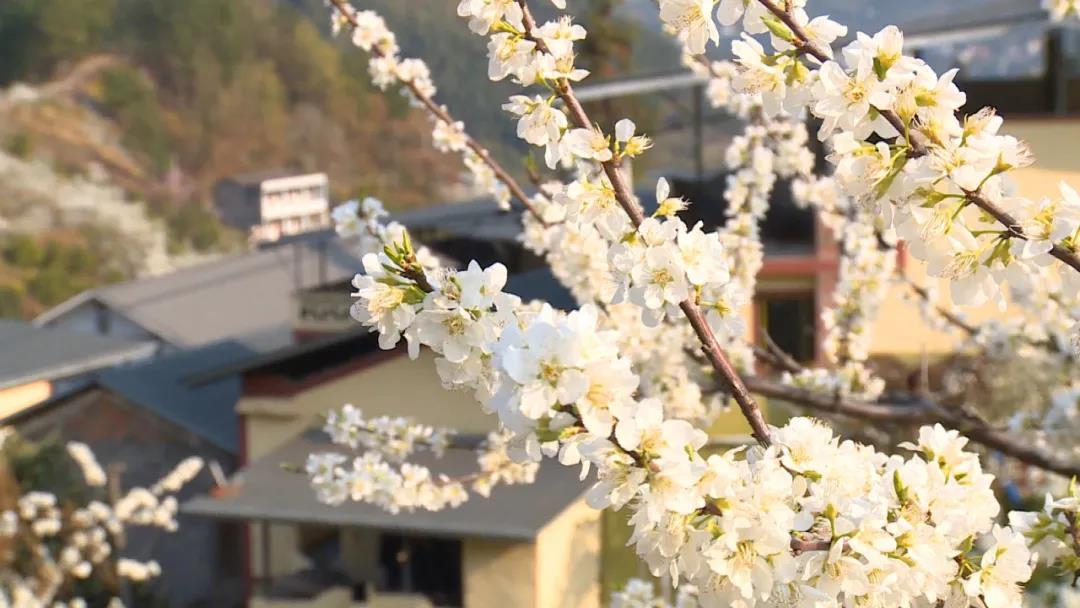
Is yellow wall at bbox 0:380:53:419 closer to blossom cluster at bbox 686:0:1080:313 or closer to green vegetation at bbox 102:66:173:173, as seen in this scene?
blossom cluster at bbox 686:0:1080:313

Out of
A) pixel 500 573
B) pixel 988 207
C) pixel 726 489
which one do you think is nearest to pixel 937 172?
pixel 988 207

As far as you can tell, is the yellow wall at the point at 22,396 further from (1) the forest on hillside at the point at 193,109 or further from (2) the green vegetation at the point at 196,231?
(2) the green vegetation at the point at 196,231

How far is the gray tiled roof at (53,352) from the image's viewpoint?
35.0ft

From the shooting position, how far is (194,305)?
1412cm

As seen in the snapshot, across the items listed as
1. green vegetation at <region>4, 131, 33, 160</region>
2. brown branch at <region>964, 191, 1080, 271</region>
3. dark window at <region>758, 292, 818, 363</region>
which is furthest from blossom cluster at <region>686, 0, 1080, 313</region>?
green vegetation at <region>4, 131, 33, 160</region>

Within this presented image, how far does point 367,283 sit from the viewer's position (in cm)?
117

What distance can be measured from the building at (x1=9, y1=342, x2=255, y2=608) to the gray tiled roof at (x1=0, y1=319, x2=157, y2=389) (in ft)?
4.69

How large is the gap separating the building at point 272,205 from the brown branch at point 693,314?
20.1 feet

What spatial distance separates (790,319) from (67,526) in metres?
5.03

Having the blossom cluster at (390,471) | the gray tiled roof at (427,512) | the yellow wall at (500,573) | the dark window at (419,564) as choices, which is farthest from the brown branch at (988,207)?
the dark window at (419,564)

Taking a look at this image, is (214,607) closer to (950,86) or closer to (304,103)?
(950,86)

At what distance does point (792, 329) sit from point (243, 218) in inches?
809

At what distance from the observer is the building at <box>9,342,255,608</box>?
8695 millimetres

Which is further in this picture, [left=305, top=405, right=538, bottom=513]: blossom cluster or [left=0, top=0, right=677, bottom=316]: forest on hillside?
[left=0, top=0, right=677, bottom=316]: forest on hillside
